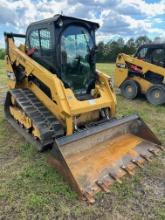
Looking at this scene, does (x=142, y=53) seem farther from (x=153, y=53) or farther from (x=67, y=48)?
(x=67, y=48)

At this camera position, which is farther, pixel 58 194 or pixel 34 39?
pixel 34 39

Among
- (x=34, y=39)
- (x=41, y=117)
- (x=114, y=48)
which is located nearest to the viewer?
(x=41, y=117)

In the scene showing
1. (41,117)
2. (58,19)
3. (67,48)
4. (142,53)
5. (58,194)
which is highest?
(58,19)

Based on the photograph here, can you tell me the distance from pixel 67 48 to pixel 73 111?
4.20 feet

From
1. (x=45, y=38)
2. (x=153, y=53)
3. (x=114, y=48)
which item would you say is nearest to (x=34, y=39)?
(x=45, y=38)

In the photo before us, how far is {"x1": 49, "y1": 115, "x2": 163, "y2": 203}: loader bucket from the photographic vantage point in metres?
→ 3.59

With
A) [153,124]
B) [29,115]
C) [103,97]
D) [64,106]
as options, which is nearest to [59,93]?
[64,106]

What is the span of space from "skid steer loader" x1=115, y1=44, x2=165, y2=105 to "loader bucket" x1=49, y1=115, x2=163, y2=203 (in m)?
3.69

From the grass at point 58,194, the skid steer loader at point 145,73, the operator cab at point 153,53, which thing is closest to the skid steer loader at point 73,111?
the grass at point 58,194

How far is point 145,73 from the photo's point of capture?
28.3 feet

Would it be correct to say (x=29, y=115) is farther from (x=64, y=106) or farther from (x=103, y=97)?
(x=103, y=97)

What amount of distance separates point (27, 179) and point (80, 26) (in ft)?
9.89

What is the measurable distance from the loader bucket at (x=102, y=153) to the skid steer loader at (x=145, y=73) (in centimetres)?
369

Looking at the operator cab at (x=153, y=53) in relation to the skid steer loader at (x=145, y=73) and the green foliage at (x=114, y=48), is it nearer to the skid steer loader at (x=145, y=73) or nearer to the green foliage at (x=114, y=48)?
the skid steer loader at (x=145, y=73)
